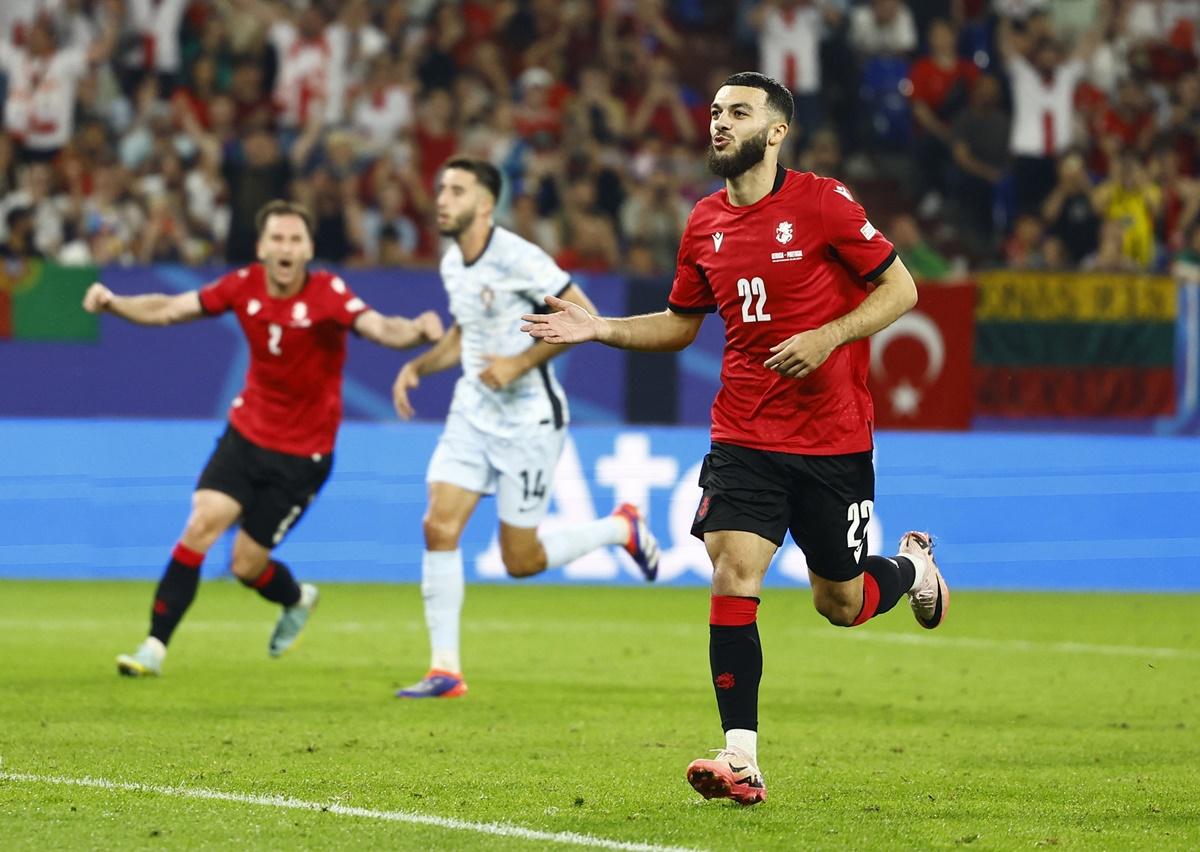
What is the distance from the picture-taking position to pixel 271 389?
32.8 ft

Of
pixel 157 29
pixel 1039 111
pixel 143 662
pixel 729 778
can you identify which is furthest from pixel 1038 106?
pixel 729 778

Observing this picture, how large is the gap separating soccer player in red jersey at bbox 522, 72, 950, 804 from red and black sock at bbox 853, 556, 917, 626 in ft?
0.97

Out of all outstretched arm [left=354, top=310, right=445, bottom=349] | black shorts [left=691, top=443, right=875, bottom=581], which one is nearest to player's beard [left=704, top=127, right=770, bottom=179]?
black shorts [left=691, top=443, right=875, bottom=581]

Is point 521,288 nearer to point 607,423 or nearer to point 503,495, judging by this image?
point 503,495

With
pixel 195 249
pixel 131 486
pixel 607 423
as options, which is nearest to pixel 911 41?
pixel 607 423

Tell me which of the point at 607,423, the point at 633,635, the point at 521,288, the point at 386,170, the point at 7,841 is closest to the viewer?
the point at 7,841

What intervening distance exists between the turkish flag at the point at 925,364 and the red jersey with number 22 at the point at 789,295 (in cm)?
1071

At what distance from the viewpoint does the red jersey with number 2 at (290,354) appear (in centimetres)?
990

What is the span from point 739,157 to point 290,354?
3.98 metres

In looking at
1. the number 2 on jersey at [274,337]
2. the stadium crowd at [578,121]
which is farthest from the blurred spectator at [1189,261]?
the number 2 on jersey at [274,337]

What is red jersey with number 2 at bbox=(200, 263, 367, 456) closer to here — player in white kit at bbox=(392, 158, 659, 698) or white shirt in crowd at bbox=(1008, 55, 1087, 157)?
player in white kit at bbox=(392, 158, 659, 698)

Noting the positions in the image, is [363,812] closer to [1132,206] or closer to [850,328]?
[850,328]

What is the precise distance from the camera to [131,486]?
14.7 metres

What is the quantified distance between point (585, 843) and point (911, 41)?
17.1 meters
